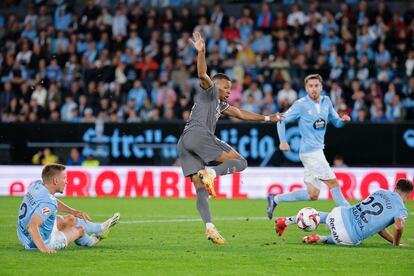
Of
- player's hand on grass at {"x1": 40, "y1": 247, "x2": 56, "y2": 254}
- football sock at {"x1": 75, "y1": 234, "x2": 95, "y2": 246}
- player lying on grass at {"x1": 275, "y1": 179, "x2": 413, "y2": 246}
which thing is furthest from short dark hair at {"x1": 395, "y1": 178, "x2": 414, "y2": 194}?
player's hand on grass at {"x1": 40, "y1": 247, "x2": 56, "y2": 254}

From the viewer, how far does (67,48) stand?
26391 millimetres

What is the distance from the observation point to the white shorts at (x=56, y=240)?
10.5 metres

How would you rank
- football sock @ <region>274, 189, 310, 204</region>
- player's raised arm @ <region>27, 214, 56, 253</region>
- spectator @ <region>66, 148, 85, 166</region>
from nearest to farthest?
player's raised arm @ <region>27, 214, 56, 253</region> < football sock @ <region>274, 189, 310, 204</region> < spectator @ <region>66, 148, 85, 166</region>

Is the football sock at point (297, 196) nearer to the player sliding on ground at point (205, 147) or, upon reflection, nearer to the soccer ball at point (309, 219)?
the soccer ball at point (309, 219)

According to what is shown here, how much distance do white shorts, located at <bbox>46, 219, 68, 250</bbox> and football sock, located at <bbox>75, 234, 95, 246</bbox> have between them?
42 cm

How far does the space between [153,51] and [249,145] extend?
541cm

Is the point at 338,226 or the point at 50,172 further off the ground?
the point at 50,172

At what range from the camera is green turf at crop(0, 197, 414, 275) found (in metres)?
9.19

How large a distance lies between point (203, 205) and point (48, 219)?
2087 mm

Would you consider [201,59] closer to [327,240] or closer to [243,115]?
[243,115]

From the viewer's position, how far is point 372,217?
10.7 metres

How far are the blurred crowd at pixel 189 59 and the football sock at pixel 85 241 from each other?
37.4 ft

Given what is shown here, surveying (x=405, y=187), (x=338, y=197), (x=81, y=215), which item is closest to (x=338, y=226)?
(x=405, y=187)

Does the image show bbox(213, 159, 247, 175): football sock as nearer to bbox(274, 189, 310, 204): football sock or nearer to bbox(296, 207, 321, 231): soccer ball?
bbox(296, 207, 321, 231): soccer ball
